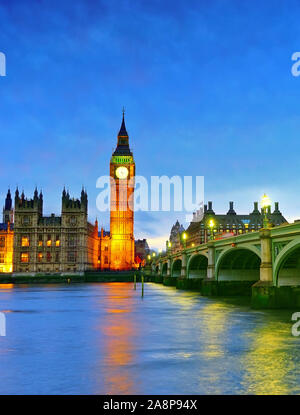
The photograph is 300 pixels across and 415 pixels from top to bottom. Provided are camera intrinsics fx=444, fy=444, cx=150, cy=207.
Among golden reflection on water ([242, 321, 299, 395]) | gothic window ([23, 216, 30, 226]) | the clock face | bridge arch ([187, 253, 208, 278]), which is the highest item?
the clock face

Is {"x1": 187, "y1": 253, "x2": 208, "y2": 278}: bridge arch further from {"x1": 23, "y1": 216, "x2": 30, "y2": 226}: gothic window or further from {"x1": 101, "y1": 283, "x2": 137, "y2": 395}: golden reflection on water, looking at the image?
{"x1": 23, "y1": 216, "x2": 30, "y2": 226}: gothic window

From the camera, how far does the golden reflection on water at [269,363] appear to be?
527 inches

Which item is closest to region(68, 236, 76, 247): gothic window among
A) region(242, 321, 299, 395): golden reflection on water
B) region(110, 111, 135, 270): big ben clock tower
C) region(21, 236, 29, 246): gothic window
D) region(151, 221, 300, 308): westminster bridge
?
region(21, 236, 29, 246): gothic window

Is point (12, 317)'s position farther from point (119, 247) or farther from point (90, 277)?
point (119, 247)

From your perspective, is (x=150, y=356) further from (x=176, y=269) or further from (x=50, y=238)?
(x=50, y=238)

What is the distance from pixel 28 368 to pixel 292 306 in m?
28.7

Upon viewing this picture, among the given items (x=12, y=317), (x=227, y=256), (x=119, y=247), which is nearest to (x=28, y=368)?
(x=12, y=317)

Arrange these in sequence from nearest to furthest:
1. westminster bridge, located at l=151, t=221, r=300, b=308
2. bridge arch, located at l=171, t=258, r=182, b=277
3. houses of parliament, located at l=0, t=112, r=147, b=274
Result: westminster bridge, located at l=151, t=221, r=300, b=308, bridge arch, located at l=171, t=258, r=182, b=277, houses of parliament, located at l=0, t=112, r=147, b=274

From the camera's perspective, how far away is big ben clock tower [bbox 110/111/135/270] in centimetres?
17612

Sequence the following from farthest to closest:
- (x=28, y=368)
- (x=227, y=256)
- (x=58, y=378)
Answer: (x=227, y=256), (x=28, y=368), (x=58, y=378)

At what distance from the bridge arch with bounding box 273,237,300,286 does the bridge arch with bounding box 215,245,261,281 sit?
17807 millimetres

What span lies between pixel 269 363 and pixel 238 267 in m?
45.5

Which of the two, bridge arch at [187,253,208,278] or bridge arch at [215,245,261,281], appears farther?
bridge arch at [187,253,208,278]

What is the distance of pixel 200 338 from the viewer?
951 inches
